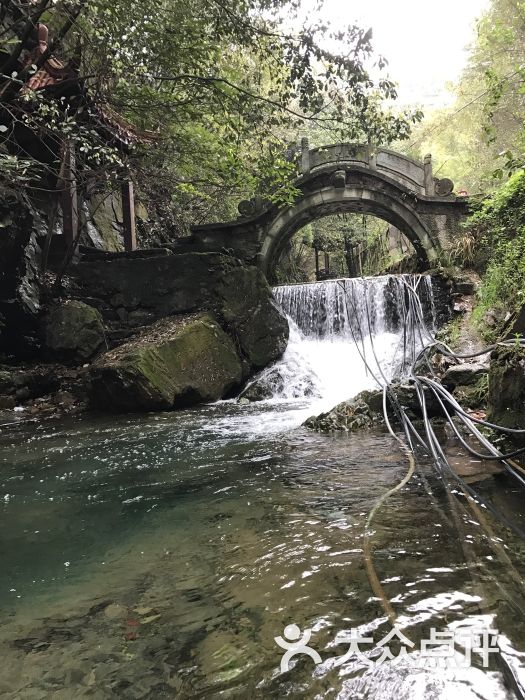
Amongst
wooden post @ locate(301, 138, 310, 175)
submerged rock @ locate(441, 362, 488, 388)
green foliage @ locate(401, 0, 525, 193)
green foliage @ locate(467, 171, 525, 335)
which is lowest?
submerged rock @ locate(441, 362, 488, 388)

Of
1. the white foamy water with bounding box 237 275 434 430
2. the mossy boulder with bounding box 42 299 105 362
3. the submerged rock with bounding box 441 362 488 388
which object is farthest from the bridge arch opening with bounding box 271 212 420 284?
the submerged rock with bounding box 441 362 488 388

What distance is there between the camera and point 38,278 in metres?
10.1

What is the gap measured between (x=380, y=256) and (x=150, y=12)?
18.3 metres

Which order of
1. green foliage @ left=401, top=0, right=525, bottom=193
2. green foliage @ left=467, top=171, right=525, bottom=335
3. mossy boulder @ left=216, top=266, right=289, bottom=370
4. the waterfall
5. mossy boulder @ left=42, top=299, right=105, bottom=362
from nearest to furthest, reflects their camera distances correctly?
1. green foliage @ left=467, top=171, right=525, bottom=335
2. the waterfall
3. mossy boulder @ left=42, top=299, right=105, bottom=362
4. mossy boulder @ left=216, top=266, right=289, bottom=370
5. green foliage @ left=401, top=0, right=525, bottom=193

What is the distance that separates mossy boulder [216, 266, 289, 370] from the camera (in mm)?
9930

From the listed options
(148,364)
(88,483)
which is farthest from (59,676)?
(148,364)

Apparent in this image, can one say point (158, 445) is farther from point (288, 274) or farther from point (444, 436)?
point (288, 274)

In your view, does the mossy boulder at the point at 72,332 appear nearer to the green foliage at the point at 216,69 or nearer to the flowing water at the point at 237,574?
the green foliage at the point at 216,69

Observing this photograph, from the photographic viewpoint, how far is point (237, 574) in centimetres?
219

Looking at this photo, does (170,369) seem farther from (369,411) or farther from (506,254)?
(506,254)

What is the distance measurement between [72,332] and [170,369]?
118 inches

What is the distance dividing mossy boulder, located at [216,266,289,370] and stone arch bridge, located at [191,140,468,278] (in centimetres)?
320

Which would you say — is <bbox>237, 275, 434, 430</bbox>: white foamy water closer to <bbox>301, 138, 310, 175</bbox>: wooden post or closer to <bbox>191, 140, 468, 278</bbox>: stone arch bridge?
<bbox>191, 140, 468, 278</bbox>: stone arch bridge

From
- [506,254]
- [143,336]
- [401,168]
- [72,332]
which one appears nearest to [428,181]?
[401,168]
